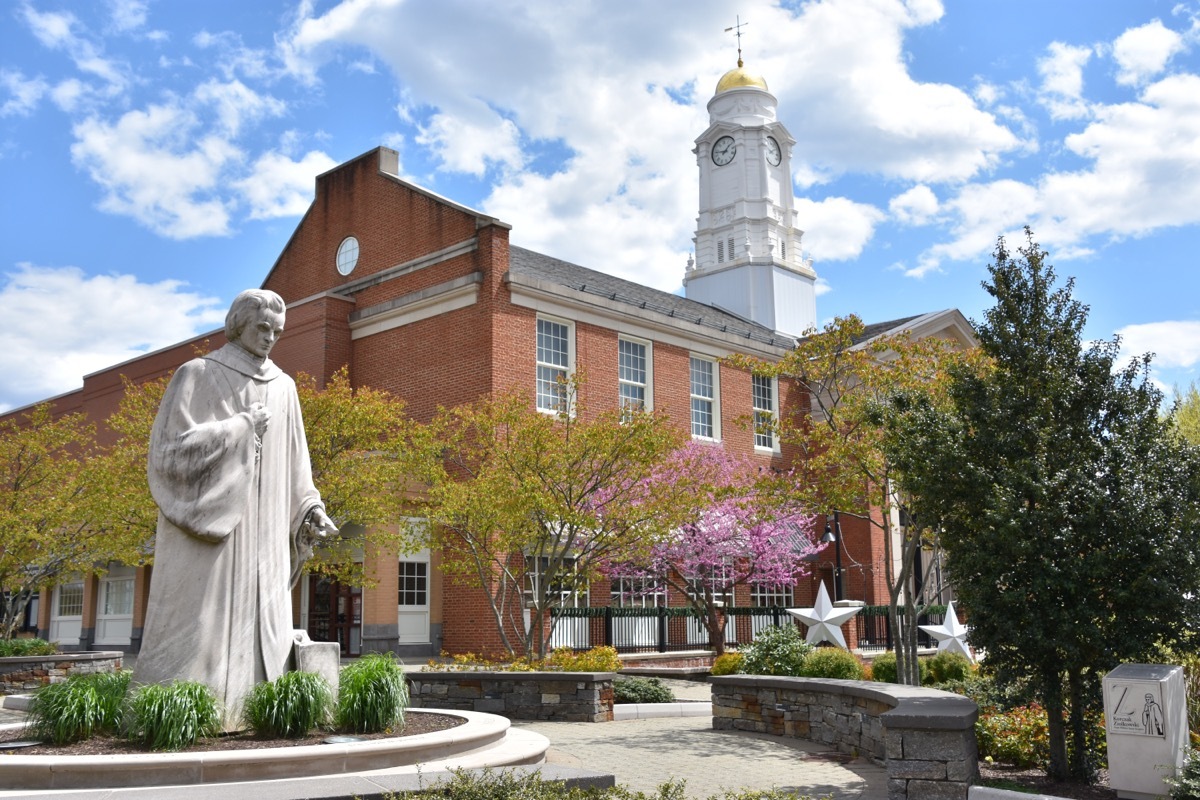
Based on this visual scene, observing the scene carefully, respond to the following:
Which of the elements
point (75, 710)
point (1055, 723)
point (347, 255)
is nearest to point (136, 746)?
point (75, 710)

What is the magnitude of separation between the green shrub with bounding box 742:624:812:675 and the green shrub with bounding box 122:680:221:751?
933 centimetres

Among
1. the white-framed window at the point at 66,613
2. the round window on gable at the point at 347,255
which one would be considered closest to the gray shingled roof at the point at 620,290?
the round window on gable at the point at 347,255

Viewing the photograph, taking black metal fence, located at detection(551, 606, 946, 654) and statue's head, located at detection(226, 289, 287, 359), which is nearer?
statue's head, located at detection(226, 289, 287, 359)

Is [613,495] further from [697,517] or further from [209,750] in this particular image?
[209,750]

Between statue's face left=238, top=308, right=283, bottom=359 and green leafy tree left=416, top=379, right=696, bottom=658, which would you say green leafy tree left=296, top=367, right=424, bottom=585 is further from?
statue's face left=238, top=308, right=283, bottom=359

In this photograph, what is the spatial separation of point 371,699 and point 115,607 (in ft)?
87.5

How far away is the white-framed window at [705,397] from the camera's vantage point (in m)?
29.9

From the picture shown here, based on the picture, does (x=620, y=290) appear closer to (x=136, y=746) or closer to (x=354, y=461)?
(x=354, y=461)

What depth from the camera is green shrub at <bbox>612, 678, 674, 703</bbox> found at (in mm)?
15953

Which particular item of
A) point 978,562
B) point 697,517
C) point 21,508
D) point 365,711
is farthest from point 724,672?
point 21,508

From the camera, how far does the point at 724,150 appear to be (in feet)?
154

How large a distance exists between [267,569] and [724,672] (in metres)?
12.1

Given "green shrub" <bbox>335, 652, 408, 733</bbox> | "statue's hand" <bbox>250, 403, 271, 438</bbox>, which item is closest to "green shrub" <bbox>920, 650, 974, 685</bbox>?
"green shrub" <bbox>335, 652, 408, 733</bbox>

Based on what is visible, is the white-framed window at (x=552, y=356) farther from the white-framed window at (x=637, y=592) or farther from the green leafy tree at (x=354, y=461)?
the green leafy tree at (x=354, y=461)
